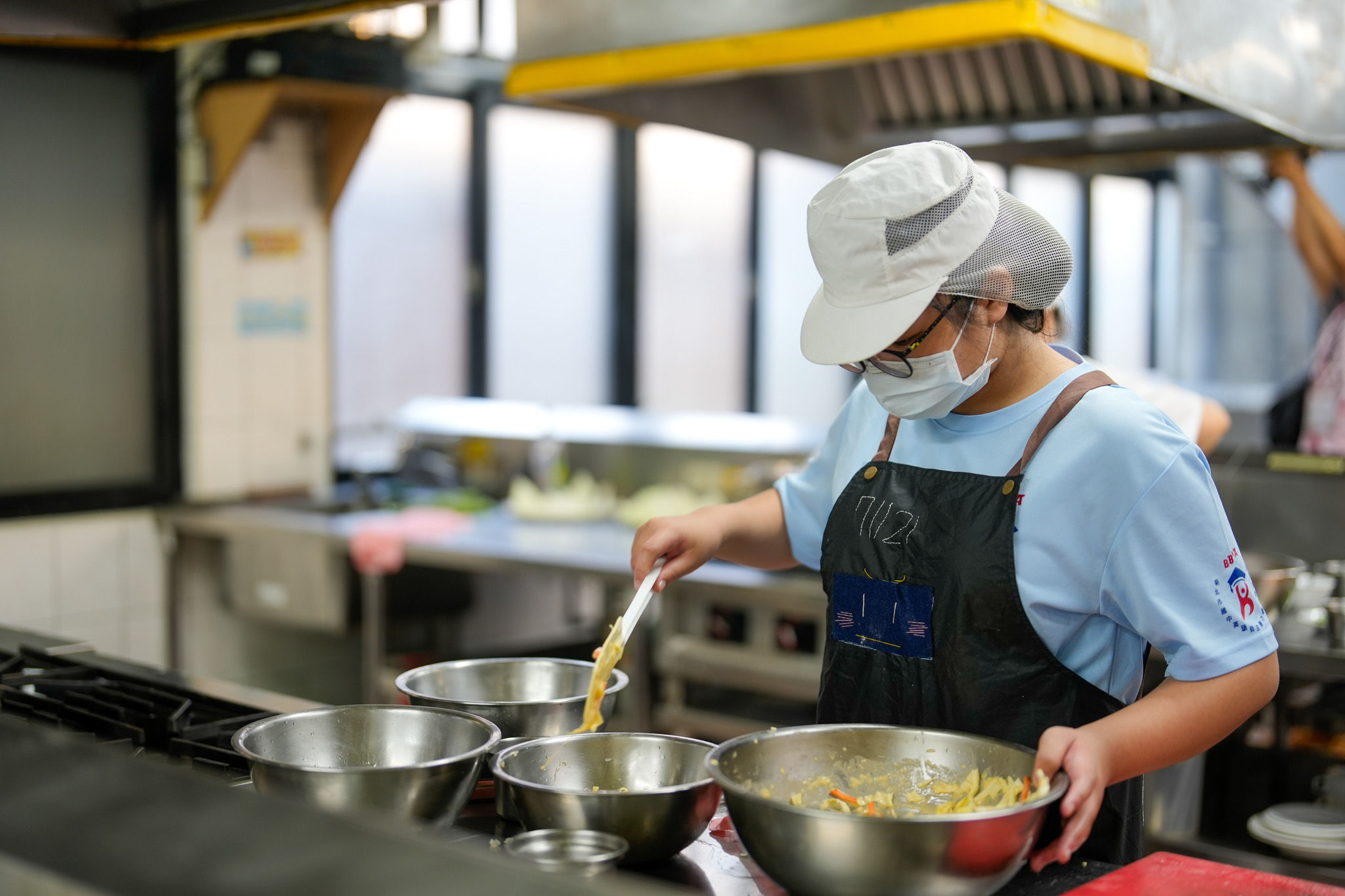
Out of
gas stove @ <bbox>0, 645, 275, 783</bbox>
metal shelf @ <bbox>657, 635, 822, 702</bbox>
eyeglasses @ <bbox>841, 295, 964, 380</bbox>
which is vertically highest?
eyeglasses @ <bbox>841, 295, 964, 380</bbox>

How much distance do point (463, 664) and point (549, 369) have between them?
416 cm

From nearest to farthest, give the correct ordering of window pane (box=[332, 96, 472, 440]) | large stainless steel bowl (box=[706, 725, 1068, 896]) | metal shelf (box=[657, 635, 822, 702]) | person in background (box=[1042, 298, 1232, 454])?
large stainless steel bowl (box=[706, 725, 1068, 896]) → person in background (box=[1042, 298, 1232, 454]) → metal shelf (box=[657, 635, 822, 702]) → window pane (box=[332, 96, 472, 440])

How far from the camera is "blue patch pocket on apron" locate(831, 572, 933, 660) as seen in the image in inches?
64.2

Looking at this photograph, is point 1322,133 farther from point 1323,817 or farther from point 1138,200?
point 1138,200

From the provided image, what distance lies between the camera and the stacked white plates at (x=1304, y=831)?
8.68 feet

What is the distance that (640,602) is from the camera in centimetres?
161

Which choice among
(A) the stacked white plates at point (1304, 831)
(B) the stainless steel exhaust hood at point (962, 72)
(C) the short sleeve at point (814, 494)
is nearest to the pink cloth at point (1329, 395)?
(B) the stainless steel exhaust hood at point (962, 72)

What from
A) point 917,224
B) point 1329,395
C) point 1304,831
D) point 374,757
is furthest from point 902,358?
point 1329,395

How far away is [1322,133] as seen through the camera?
112 inches

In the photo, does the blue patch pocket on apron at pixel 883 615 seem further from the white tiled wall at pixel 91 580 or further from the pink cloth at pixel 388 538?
the white tiled wall at pixel 91 580

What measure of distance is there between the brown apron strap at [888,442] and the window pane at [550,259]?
3678 mm

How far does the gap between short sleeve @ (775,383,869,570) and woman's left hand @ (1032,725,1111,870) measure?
0.63 meters

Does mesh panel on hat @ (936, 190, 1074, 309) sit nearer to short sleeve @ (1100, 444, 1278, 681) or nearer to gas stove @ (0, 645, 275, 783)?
short sleeve @ (1100, 444, 1278, 681)

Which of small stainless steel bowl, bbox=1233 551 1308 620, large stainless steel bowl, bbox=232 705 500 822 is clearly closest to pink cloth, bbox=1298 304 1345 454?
small stainless steel bowl, bbox=1233 551 1308 620
